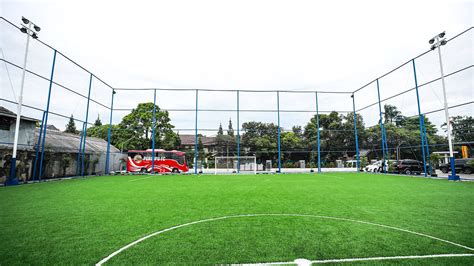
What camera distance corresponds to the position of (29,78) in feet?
36.1

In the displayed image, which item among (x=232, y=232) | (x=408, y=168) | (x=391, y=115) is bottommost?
(x=232, y=232)

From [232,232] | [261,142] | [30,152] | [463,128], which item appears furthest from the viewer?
[261,142]

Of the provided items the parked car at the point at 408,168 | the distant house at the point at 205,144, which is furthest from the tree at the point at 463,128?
the distant house at the point at 205,144

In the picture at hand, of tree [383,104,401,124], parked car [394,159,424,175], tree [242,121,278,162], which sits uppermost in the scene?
tree [383,104,401,124]

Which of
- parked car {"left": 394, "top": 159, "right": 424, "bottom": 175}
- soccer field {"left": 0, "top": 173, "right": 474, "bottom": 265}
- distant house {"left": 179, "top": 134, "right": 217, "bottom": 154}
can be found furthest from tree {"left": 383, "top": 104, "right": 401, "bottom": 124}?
distant house {"left": 179, "top": 134, "right": 217, "bottom": 154}

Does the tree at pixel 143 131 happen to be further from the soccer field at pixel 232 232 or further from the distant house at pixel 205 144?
the soccer field at pixel 232 232

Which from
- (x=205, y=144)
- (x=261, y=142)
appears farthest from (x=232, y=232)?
(x=205, y=144)

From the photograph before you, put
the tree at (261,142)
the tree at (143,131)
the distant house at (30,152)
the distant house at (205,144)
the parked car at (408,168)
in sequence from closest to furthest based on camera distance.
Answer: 1. the distant house at (30,152)
2. the parked car at (408,168)
3. the tree at (143,131)
4. the tree at (261,142)
5. the distant house at (205,144)

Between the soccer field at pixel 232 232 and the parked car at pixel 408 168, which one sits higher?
the parked car at pixel 408 168

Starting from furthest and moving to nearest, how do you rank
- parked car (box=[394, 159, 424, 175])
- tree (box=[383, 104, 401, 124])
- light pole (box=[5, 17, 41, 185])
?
tree (box=[383, 104, 401, 124]) < parked car (box=[394, 159, 424, 175]) < light pole (box=[5, 17, 41, 185])

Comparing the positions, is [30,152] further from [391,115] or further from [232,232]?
[391,115]

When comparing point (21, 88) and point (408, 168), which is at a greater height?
point (21, 88)

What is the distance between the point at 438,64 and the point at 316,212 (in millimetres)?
14167

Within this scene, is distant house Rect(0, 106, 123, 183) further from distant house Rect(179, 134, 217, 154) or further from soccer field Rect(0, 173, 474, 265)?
distant house Rect(179, 134, 217, 154)
